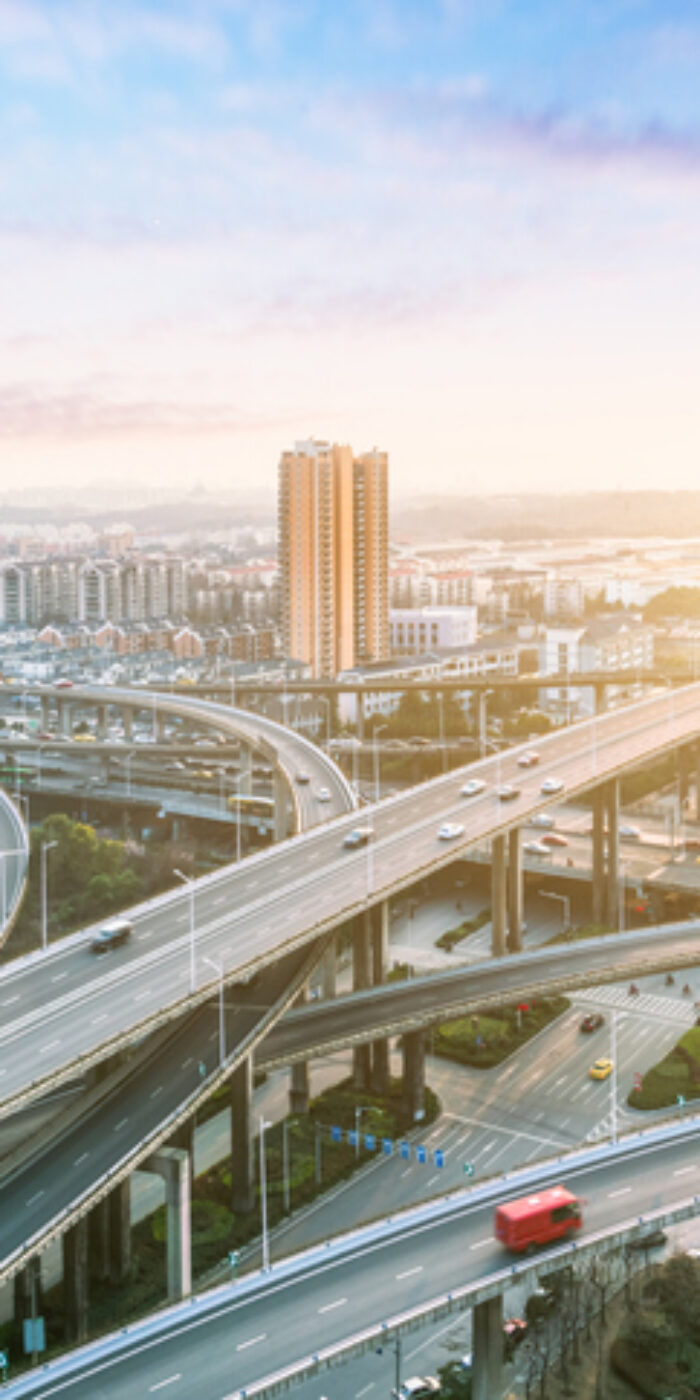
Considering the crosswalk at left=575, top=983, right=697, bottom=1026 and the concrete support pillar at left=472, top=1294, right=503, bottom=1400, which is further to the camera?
the crosswalk at left=575, top=983, right=697, bottom=1026

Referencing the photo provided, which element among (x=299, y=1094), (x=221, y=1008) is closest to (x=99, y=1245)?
(x=221, y=1008)

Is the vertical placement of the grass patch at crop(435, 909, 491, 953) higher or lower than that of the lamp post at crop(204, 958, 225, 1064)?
lower

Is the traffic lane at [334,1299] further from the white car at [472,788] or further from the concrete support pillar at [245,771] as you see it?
the concrete support pillar at [245,771]

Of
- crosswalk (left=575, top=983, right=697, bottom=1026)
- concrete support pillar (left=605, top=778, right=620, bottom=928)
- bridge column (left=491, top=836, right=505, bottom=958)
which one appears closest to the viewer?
crosswalk (left=575, top=983, right=697, bottom=1026)

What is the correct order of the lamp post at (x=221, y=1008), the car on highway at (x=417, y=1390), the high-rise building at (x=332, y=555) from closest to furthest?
the car on highway at (x=417, y=1390)
the lamp post at (x=221, y=1008)
the high-rise building at (x=332, y=555)

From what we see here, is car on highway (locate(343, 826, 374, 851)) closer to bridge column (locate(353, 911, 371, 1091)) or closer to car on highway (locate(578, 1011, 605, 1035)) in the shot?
bridge column (locate(353, 911, 371, 1091))

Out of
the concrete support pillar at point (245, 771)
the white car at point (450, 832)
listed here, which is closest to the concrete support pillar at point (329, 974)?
the white car at point (450, 832)

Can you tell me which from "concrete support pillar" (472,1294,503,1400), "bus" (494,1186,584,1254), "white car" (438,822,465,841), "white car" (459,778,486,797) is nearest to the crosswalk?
"white car" (438,822,465,841)

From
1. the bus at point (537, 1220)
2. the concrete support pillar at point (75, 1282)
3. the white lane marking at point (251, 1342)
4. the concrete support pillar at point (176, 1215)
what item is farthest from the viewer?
the concrete support pillar at point (176, 1215)
